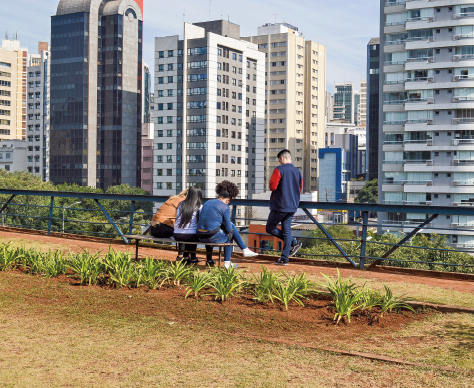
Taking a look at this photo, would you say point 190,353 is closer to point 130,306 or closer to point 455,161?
point 130,306

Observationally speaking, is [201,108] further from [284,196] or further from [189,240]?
[189,240]

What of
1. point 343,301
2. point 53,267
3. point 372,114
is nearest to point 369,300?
point 343,301

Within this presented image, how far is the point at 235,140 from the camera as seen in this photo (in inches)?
4582

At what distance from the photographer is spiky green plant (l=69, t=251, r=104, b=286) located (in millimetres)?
8312

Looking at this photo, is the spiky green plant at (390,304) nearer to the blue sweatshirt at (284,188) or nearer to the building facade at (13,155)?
the blue sweatshirt at (284,188)

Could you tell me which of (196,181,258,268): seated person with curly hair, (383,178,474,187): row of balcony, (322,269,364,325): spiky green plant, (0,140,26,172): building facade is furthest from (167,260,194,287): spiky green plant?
(0,140,26,172): building facade

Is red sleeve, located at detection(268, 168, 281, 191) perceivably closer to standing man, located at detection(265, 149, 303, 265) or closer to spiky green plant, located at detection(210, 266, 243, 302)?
standing man, located at detection(265, 149, 303, 265)

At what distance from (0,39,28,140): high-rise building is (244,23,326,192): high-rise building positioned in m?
66.8

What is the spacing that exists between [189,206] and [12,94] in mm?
165571

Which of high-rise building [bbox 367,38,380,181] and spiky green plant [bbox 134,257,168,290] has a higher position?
high-rise building [bbox 367,38,380,181]

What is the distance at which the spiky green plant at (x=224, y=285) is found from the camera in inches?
285

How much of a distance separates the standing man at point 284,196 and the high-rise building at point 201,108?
95.6 metres

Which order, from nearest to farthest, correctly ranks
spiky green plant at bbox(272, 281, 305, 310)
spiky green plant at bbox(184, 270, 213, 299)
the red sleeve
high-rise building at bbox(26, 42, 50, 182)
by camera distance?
spiky green plant at bbox(272, 281, 305, 310) → spiky green plant at bbox(184, 270, 213, 299) → the red sleeve → high-rise building at bbox(26, 42, 50, 182)

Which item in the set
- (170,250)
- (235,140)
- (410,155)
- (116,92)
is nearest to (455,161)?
(410,155)
